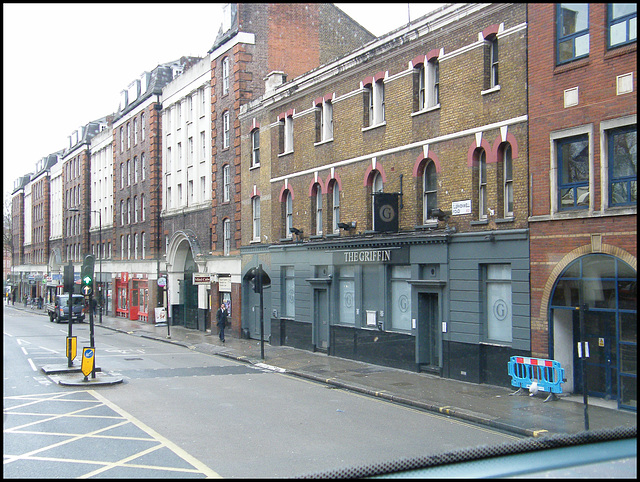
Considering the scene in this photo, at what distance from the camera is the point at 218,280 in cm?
3575

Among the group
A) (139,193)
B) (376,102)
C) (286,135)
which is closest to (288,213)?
(286,135)

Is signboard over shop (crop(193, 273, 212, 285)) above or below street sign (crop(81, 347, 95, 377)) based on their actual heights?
above

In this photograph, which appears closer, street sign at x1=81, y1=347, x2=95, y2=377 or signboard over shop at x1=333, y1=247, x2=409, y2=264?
street sign at x1=81, y1=347, x2=95, y2=377

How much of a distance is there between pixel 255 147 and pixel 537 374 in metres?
20.1

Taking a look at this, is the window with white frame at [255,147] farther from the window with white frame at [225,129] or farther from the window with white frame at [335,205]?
the window with white frame at [335,205]

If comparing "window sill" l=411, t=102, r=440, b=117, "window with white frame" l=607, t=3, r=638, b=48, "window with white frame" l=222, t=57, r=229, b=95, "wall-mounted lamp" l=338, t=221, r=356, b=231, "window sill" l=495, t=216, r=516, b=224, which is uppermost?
"window with white frame" l=222, t=57, r=229, b=95

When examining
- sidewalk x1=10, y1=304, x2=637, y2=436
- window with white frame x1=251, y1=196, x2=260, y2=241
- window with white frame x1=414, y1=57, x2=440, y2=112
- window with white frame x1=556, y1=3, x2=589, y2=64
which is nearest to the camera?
window with white frame x1=556, y1=3, x2=589, y2=64

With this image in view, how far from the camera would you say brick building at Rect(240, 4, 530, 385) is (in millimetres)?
16812

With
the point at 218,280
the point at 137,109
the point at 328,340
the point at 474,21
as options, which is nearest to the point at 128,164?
the point at 137,109

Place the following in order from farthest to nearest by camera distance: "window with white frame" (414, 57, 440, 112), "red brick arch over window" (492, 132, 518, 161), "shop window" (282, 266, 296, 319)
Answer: "shop window" (282, 266, 296, 319), "window with white frame" (414, 57, 440, 112), "red brick arch over window" (492, 132, 518, 161)

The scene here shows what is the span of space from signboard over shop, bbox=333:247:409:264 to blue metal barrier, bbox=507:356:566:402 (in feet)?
18.8

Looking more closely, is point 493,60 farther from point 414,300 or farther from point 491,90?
point 414,300

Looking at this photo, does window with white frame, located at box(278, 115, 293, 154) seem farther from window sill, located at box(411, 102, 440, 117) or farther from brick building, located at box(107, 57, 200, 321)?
brick building, located at box(107, 57, 200, 321)

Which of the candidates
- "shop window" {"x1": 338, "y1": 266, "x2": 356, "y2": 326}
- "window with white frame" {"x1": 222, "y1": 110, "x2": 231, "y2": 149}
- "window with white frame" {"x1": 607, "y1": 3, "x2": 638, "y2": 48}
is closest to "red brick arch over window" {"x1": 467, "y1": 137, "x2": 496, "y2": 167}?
"window with white frame" {"x1": 607, "y1": 3, "x2": 638, "y2": 48}
